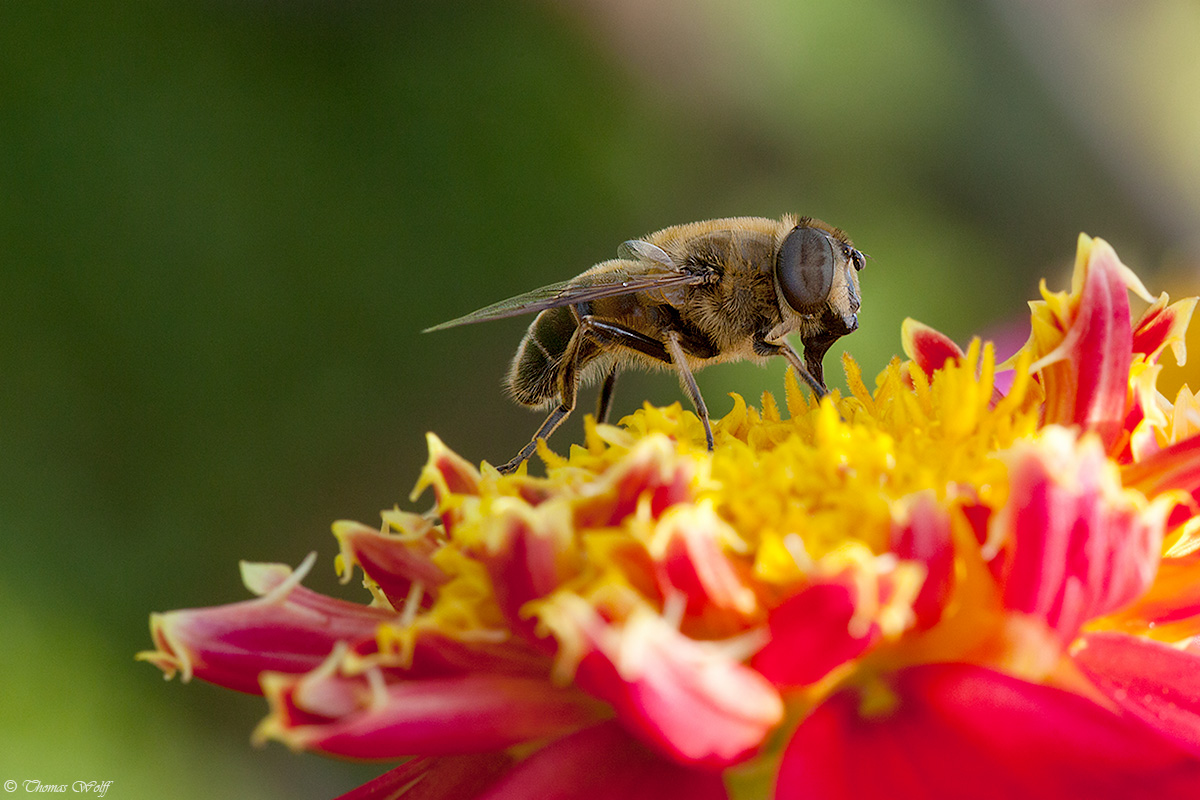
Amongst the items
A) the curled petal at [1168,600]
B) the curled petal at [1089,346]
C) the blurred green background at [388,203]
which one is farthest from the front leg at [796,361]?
the blurred green background at [388,203]

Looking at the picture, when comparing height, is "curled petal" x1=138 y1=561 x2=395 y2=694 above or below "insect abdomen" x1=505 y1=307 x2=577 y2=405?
below

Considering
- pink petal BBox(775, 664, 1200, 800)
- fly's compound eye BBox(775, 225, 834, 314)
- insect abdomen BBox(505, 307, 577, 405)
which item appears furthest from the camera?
insect abdomen BBox(505, 307, 577, 405)

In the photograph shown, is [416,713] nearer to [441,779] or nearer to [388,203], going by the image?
[441,779]

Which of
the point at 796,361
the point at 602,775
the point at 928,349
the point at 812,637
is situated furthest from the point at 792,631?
the point at 796,361

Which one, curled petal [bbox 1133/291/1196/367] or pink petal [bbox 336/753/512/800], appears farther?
curled petal [bbox 1133/291/1196/367]

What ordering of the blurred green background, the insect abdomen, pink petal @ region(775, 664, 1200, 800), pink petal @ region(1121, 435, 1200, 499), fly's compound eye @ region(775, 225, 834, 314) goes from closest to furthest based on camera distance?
pink petal @ region(775, 664, 1200, 800) → pink petal @ region(1121, 435, 1200, 499) → fly's compound eye @ region(775, 225, 834, 314) → the insect abdomen → the blurred green background

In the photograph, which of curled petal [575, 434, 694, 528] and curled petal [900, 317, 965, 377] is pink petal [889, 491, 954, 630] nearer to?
curled petal [575, 434, 694, 528]

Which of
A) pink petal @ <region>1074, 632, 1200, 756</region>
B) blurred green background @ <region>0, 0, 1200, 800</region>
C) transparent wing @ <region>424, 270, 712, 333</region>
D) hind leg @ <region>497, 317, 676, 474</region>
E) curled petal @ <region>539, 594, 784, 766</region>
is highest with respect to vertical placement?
blurred green background @ <region>0, 0, 1200, 800</region>

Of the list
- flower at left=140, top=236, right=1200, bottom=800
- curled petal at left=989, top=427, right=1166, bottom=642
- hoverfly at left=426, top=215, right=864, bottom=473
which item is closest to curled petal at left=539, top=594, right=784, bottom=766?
flower at left=140, top=236, right=1200, bottom=800

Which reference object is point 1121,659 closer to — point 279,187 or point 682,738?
point 682,738
